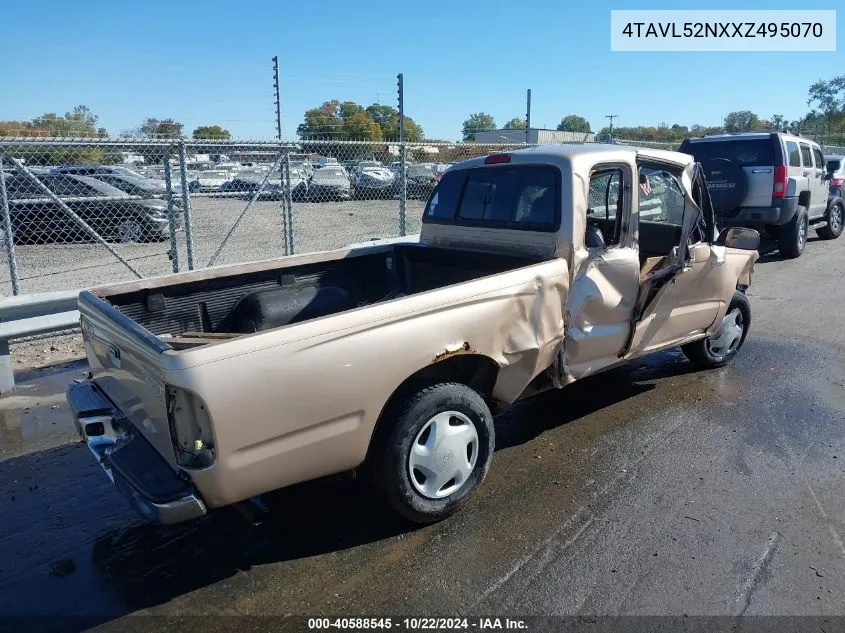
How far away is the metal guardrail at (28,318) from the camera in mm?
5457

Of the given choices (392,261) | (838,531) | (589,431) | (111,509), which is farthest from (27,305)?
(838,531)

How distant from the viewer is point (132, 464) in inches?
118

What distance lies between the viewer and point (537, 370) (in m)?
3.91

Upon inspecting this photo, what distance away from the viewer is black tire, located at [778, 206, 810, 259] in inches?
465

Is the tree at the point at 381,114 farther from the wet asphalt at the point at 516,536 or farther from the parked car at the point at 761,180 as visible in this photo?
the wet asphalt at the point at 516,536

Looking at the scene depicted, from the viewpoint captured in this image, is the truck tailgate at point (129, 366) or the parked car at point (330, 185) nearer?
the truck tailgate at point (129, 366)

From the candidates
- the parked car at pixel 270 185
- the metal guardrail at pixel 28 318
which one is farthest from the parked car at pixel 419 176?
the metal guardrail at pixel 28 318

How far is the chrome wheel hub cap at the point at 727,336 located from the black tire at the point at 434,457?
124 inches

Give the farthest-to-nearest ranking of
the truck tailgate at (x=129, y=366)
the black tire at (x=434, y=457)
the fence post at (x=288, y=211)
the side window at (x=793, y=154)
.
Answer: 1. the side window at (x=793, y=154)
2. the fence post at (x=288, y=211)
3. the black tire at (x=434, y=457)
4. the truck tailgate at (x=129, y=366)

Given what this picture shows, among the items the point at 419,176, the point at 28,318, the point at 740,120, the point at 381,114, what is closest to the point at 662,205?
the point at 28,318

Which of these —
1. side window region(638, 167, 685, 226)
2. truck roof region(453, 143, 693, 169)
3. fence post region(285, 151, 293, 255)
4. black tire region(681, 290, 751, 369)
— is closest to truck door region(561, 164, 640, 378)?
truck roof region(453, 143, 693, 169)

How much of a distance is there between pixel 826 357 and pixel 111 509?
6337mm

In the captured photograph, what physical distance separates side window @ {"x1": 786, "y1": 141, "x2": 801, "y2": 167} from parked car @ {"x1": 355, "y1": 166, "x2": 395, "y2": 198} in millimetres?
8005

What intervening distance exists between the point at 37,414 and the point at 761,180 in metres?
10.9
